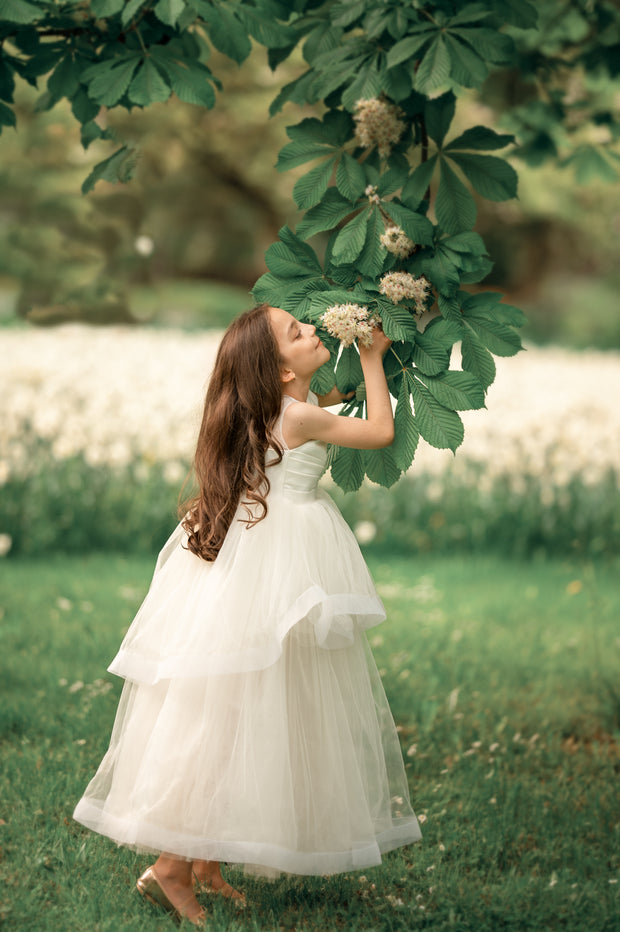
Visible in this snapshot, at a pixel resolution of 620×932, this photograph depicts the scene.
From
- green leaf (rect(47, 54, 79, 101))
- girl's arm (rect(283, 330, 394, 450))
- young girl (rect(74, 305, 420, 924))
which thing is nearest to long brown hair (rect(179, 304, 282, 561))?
young girl (rect(74, 305, 420, 924))

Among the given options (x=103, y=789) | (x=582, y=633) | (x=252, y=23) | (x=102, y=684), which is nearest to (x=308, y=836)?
(x=103, y=789)

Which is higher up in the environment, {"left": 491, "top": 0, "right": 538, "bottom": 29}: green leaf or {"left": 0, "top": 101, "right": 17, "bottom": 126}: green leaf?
{"left": 491, "top": 0, "right": 538, "bottom": 29}: green leaf

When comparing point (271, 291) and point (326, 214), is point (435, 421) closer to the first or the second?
point (271, 291)

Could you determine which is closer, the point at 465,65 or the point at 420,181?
the point at 465,65

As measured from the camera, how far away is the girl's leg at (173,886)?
8.30ft

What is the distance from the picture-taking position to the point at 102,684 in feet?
13.5

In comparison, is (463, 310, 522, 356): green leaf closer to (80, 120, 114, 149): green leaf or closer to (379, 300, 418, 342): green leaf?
(379, 300, 418, 342): green leaf

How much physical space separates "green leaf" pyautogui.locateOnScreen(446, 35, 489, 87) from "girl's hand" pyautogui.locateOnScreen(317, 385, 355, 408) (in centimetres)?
90

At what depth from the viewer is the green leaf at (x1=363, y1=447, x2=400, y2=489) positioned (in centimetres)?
254

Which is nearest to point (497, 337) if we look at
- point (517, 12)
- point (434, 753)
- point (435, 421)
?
point (435, 421)

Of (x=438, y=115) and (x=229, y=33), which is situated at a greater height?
(x=229, y=33)

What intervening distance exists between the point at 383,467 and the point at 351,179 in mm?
836

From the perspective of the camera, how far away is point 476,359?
2494 millimetres

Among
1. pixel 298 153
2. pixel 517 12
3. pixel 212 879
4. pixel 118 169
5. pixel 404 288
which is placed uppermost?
pixel 517 12
